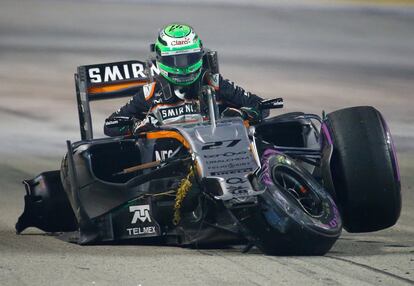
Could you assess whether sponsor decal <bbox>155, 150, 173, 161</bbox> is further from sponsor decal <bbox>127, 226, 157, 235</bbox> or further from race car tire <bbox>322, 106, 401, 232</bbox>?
race car tire <bbox>322, 106, 401, 232</bbox>

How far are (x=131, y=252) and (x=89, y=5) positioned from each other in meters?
16.1

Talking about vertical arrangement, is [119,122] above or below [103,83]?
below

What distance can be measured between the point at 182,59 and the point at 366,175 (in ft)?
6.18

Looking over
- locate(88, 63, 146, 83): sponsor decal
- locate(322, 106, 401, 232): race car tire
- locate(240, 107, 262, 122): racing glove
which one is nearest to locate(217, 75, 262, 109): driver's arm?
locate(240, 107, 262, 122): racing glove

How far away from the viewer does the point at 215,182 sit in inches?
383

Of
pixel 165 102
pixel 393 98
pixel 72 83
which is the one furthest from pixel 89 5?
pixel 165 102

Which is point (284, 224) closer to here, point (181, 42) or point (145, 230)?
point (145, 230)

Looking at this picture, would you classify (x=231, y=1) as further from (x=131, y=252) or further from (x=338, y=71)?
(x=131, y=252)

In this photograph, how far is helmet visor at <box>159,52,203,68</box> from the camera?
1142 cm

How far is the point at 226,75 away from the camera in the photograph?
821 inches

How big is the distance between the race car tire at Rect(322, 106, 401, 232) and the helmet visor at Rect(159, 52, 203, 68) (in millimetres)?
1403

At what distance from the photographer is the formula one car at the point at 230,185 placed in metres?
9.69

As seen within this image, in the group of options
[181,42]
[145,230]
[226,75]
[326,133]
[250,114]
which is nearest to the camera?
[145,230]

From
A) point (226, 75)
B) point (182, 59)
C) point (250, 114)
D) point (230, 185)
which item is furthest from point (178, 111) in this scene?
point (226, 75)
